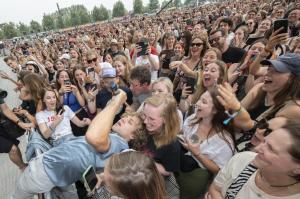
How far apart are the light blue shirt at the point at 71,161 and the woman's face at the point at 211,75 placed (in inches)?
Result: 65.6

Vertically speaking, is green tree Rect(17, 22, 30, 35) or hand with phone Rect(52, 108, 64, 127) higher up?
hand with phone Rect(52, 108, 64, 127)

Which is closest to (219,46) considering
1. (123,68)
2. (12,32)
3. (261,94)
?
(123,68)

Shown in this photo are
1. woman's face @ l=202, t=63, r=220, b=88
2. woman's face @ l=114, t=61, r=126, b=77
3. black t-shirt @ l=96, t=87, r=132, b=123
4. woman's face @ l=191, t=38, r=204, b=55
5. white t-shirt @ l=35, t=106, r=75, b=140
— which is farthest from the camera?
woman's face @ l=114, t=61, r=126, b=77

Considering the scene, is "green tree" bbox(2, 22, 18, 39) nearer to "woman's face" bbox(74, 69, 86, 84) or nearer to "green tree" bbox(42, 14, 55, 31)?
"green tree" bbox(42, 14, 55, 31)

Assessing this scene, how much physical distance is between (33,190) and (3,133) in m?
2.14

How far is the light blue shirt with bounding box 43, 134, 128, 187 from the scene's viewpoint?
70.4 inches

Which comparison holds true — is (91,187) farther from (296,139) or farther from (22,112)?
(22,112)

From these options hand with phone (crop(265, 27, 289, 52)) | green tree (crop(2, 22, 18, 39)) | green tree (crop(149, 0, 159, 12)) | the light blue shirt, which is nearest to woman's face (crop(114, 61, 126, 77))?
hand with phone (crop(265, 27, 289, 52))

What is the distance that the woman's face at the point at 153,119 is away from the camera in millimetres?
2191

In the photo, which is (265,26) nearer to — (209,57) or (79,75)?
(209,57)

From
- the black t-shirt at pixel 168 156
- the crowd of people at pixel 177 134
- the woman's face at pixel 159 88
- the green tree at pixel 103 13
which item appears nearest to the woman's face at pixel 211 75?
the crowd of people at pixel 177 134

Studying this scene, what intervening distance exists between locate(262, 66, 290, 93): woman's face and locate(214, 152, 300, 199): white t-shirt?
3.29ft

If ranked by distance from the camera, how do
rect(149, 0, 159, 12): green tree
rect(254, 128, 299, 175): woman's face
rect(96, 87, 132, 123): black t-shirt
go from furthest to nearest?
rect(149, 0, 159, 12): green tree, rect(96, 87, 132, 123): black t-shirt, rect(254, 128, 299, 175): woman's face

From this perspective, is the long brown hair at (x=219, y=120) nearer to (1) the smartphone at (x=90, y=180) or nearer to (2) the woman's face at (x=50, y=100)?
(1) the smartphone at (x=90, y=180)
